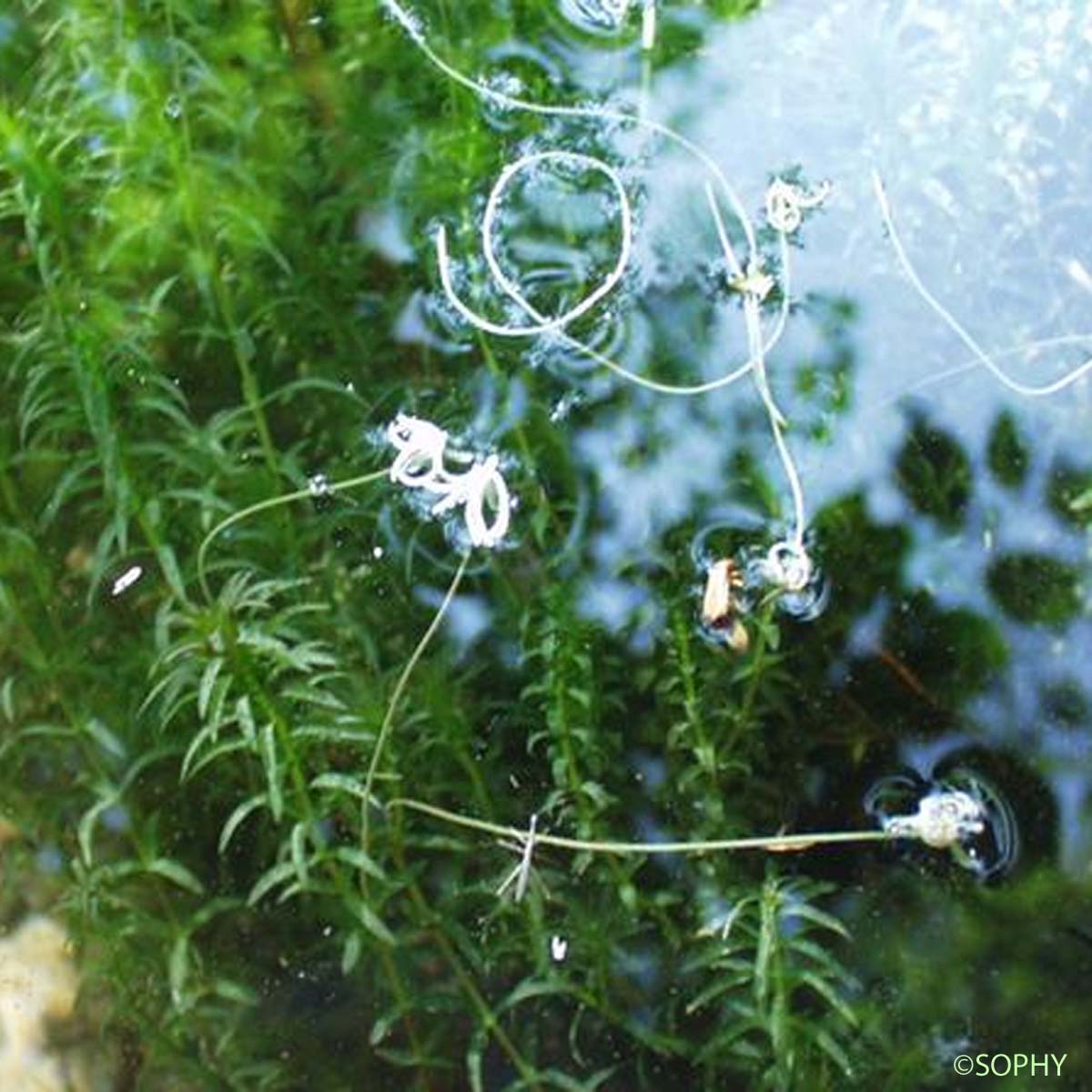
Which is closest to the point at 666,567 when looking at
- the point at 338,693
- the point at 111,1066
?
the point at 338,693

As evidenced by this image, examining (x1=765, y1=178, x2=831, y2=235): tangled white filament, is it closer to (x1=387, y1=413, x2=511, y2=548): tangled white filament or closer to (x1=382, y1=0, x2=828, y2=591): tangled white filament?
(x1=382, y1=0, x2=828, y2=591): tangled white filament

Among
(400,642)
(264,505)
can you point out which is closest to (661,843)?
(400,642)

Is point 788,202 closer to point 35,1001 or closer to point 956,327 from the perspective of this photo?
point 956,327

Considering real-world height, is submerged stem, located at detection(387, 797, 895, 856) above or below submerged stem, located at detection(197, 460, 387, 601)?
below

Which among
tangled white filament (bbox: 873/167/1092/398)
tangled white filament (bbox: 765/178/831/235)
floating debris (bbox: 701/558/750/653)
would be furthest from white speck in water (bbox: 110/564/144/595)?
tangled white filament (bbox: 873/167/1092/398)

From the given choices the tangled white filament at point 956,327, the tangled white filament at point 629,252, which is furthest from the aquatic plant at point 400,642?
the tangled white filament at point 956,327
